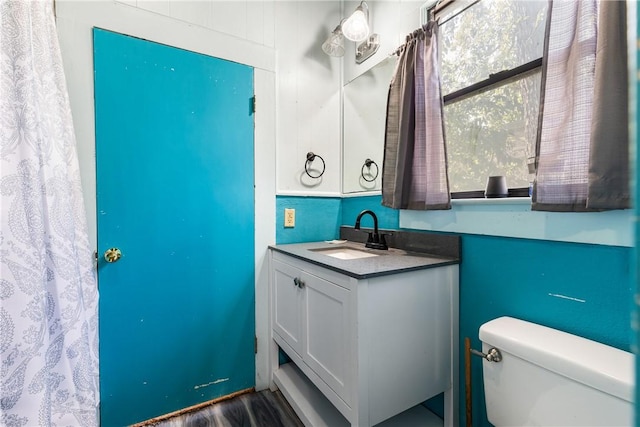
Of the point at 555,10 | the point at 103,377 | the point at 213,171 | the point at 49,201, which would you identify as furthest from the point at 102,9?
the point at 555,10

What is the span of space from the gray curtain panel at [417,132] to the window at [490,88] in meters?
0.17

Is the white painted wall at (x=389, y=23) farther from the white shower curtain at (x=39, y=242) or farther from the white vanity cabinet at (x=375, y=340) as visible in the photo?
the white shower curtain at (x=39, y=242)

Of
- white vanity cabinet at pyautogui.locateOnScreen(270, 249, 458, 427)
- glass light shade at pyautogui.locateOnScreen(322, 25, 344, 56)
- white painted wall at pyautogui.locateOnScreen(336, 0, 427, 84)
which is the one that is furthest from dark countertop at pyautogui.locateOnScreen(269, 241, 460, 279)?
glass light shade at pyautogui.locateOnScreen(322, 25, 344, 56)

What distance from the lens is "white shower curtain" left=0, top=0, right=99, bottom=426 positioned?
88cm

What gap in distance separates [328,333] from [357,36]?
62.0 inches

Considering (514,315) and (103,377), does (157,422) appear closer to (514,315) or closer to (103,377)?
(103,377)

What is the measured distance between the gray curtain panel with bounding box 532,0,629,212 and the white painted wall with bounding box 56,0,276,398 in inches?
52.0

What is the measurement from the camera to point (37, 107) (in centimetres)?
98

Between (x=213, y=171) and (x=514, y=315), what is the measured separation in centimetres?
153

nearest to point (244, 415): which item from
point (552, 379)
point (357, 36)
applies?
point (552, 379)

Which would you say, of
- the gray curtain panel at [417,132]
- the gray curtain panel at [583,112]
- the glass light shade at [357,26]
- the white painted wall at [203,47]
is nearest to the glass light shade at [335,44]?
the glass light shade at [357,26]

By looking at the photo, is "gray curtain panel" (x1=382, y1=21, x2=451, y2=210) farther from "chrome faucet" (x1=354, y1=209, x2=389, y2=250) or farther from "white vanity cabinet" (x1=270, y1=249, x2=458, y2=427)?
"white vanity cabinet" (x1=270, y1=249, x2=458, y2=427)

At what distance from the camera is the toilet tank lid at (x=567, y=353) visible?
2.38ft

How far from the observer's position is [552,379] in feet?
2.72
